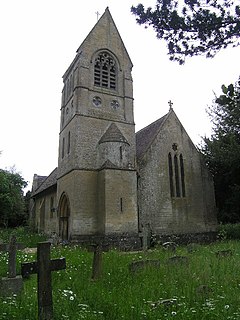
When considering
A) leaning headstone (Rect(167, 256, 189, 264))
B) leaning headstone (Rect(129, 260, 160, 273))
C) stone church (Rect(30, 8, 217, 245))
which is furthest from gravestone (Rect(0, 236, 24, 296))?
stone church (Rect(30, 8, 217, 245))

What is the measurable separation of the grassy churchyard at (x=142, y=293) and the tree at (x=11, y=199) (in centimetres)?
2351

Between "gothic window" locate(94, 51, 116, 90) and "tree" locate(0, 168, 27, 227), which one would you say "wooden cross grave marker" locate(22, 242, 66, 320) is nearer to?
"gothic window" locate(94, 51, 116, 90)

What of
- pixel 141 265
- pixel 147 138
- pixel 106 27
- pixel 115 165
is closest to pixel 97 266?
pixel 141 265

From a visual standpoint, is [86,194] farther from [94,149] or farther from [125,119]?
[125,119]

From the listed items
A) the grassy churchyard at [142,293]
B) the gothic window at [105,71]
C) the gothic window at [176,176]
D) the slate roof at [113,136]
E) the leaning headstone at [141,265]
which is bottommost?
the grassy churchyard at [142,293]

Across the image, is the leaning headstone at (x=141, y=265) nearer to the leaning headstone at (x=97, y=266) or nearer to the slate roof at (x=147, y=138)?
the leaning headstone at (x=97, y=266)

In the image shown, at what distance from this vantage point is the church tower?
677 inches

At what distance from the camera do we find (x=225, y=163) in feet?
68.6

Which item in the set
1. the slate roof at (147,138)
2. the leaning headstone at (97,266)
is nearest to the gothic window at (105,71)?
the slate roof at (147,138)

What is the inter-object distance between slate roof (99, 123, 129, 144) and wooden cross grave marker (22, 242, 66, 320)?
14129 mm

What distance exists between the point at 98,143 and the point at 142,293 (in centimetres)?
1409

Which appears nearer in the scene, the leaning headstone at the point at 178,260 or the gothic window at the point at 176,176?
the leaning headstone at the point at 178,260

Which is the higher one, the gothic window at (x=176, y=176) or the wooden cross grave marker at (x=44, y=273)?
the gothic window at (x=176, y=176)

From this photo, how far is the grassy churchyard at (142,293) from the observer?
4.33 meters
